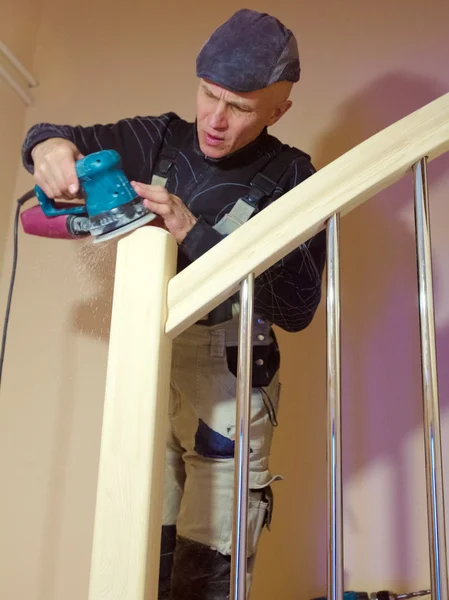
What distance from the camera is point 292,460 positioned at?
3.85 ft

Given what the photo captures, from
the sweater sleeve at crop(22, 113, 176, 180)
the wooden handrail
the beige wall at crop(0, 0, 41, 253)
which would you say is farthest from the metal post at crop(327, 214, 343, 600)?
the beige wall at crop(0, 0, 41, 253)

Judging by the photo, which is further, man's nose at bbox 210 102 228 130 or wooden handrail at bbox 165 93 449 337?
man's nose at bbox 210 102 228 130

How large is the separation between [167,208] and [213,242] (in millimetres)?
72

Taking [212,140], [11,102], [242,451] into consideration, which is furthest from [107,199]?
[11,102]

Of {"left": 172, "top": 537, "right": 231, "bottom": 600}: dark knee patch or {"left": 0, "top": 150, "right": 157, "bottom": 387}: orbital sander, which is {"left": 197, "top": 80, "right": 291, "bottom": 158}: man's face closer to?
{"left": 0, "top": 150, "right": 157, "bottom": 387}: orbital sander

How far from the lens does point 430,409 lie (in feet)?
1.74

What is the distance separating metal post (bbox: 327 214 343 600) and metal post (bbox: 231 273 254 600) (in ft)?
0.24

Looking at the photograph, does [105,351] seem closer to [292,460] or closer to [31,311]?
[31,311]

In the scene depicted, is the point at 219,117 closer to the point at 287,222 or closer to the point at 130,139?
the point at 130,139

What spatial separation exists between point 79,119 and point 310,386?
876 millimetres

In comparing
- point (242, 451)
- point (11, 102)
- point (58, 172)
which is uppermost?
point (11, 102)

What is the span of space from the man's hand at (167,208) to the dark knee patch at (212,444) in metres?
0.29

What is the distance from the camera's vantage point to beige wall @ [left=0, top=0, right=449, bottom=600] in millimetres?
1113

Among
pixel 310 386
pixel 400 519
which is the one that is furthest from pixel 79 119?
pixel 400 519
